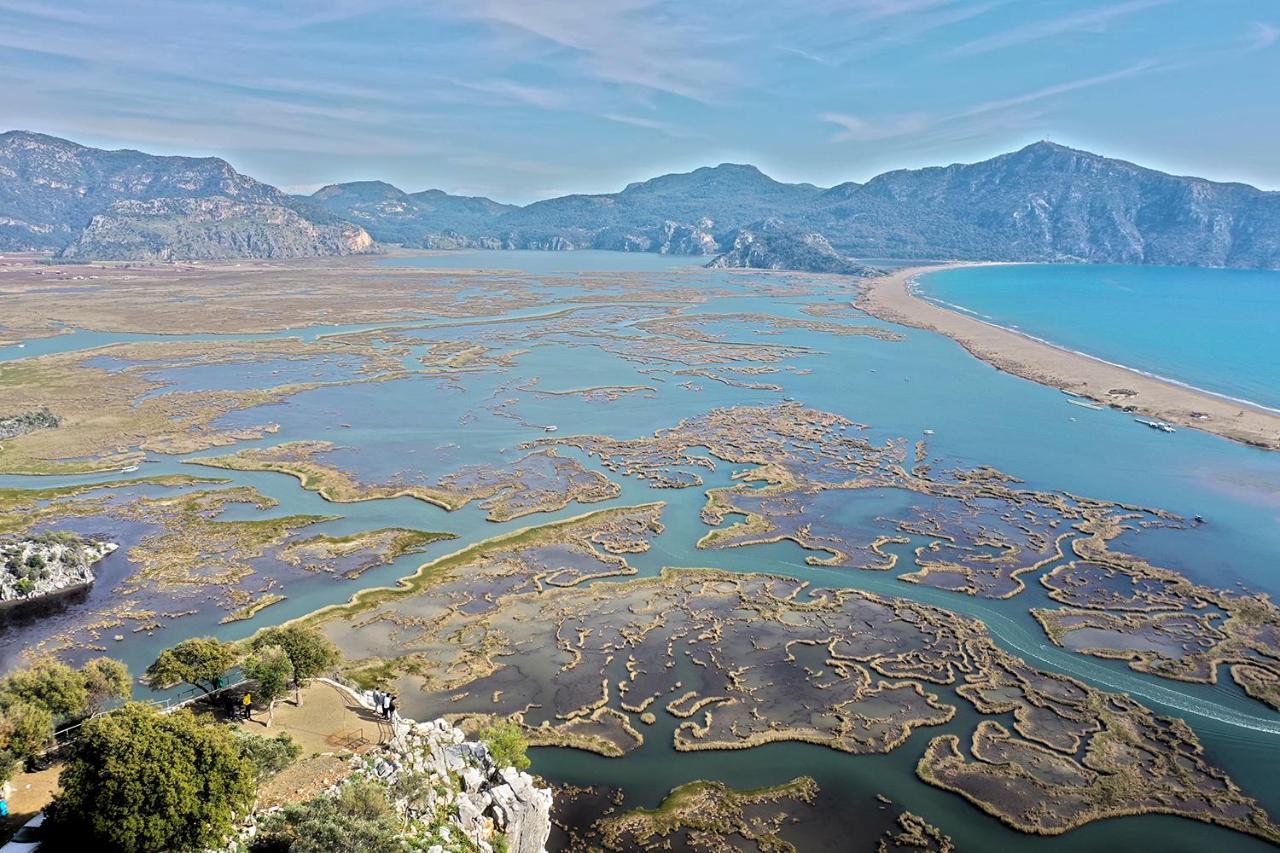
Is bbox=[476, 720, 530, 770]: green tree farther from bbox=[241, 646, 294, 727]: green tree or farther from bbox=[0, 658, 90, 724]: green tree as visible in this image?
bbox=[0, 658, 90, 724]: green tree

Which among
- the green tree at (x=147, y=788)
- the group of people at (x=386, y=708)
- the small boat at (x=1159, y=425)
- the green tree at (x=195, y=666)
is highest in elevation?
the green tree at (x=147, y=788)

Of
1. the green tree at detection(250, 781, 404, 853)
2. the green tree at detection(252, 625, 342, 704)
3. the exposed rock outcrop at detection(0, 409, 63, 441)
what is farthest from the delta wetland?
the green tree at detection(250, 781, 404, 853)

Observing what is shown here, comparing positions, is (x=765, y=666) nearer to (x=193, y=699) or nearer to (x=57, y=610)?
(x=193, y=699)

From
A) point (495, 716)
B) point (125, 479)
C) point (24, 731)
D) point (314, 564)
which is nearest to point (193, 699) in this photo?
point (24, 731)

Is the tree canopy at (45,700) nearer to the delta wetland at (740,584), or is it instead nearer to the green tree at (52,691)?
the green tree at (52,691)

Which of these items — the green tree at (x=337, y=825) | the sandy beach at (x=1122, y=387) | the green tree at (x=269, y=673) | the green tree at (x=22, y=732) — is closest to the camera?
the green tree at (x=337, y=825)

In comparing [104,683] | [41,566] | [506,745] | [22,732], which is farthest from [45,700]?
[41,566]

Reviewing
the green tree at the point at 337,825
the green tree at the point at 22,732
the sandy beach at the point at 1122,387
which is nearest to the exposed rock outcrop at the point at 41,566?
the green tree at the point at 22,732
